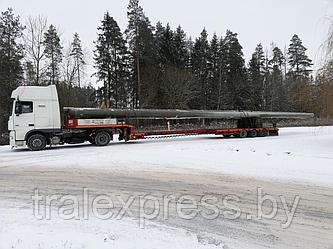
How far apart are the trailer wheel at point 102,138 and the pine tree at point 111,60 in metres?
23.1

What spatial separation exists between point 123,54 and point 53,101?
2679 centimetres

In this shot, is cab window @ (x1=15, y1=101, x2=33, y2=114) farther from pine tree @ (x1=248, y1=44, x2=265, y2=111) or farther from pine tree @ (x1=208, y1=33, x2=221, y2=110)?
pine tree @ (x1=248, y1=44, x2=265, y2=111)

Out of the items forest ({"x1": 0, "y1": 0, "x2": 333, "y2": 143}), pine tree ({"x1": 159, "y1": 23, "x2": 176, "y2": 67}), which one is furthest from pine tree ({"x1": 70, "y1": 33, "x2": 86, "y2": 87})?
pine tree ({"x1": 159, "y1": 23, "x2": 176, "y2": 67})

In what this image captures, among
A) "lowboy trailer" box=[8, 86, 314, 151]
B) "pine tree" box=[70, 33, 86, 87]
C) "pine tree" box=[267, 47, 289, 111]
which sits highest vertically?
"pine tree" box=[70, 33, 86, 87]

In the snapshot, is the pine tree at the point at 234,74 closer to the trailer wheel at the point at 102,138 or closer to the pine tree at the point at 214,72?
the pine tree at the point at 214,72

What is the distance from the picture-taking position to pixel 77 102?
3547 cm

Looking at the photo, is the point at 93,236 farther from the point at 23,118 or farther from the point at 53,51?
the point at 53,51

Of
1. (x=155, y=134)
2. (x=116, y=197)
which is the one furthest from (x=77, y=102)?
(x=116, y=197)

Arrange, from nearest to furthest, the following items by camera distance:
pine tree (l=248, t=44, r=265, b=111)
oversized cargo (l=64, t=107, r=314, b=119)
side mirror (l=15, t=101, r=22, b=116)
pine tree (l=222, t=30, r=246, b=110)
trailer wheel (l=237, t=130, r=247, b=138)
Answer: side mirror (l=15, t=101, r=22, b=116)
oversized cargo (l=64, t=107, r=314, b=119)
trailer wheel (l=237, t=130, r=247, b=138)
pine tree (l=222, t=30, r=246, b=110)
pine tree (l=248, t=44, r=265, b=111)

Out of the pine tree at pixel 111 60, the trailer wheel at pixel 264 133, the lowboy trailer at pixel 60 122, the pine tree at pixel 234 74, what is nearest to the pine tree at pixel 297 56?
the pine tree at pixel 234 74

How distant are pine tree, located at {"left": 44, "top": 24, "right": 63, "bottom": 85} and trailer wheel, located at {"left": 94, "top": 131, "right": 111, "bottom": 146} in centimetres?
2087

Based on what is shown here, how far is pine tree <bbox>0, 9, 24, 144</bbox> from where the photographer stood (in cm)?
2967

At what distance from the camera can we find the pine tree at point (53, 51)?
37506mm

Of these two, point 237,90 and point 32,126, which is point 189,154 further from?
point 237,90
